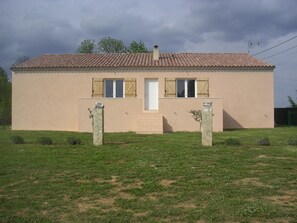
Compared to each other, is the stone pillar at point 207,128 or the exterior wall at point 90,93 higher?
the exterior wall at point 90,93

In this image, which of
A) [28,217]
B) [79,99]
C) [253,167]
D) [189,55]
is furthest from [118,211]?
[189,55]

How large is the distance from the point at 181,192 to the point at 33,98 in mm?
18755

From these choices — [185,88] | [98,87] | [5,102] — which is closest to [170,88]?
[185,88]

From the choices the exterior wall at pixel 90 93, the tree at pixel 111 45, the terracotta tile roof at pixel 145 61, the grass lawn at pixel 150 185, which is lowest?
the grass lawn at pixel 150 185

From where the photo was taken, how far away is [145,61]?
24.7m

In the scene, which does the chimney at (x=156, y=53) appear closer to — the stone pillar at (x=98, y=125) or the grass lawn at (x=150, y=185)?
the stone pillar at (x=98, y=125)

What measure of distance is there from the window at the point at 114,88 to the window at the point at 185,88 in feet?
8.86

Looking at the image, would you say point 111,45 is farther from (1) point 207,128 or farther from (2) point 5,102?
(1) point 207,128

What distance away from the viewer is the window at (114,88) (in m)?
23.6

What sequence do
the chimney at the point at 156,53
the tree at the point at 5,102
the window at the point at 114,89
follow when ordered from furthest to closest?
the tree at the point at 5,102, the chimney at the point at 156,53, the window at the point at 114,89

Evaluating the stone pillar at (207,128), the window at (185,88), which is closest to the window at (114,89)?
the window at (185,88)

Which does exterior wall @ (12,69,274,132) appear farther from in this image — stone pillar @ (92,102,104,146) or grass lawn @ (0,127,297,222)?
grass lawn @ (0,127,297,222)

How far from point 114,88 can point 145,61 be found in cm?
261

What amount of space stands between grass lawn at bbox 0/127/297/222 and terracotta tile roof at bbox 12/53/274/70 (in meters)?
12.4
